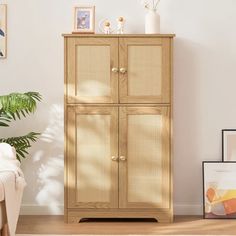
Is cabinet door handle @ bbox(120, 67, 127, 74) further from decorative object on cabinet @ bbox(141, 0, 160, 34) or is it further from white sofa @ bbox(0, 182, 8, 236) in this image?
white sofa @ bbox(0, 182, 8, 236)

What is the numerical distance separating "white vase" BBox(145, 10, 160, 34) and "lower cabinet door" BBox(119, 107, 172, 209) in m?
0.67

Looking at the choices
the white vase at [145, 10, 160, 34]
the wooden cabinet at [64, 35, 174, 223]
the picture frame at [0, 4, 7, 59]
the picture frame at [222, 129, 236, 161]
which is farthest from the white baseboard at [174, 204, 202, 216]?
the picture frame at [0, 4, 7, 59]

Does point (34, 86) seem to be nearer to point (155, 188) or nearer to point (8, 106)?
point (8, 106)

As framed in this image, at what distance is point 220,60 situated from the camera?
5.05 metres

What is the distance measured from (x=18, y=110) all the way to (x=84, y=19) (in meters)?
0.99

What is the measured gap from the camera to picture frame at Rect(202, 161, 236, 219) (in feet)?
16.0

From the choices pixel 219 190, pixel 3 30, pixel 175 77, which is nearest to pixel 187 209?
pixel 219 190

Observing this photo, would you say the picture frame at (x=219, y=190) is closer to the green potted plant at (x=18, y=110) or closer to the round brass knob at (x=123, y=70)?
the round brass knob at (x=123, y=70)

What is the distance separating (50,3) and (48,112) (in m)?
0.97

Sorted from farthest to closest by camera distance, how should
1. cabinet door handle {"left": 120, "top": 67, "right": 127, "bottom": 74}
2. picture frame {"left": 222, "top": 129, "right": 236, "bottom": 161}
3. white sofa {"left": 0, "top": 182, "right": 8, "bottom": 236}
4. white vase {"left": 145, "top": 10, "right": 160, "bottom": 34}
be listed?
picture frame {"left": 222, "top": 129, "right": 236, "bottom": 161}
white vase {"left": 145, "top": 10, "right": 160, "bottom": 34}
cabinet door handle {"left": 120, "top": 67, "right": 127, "bottom": 74}
white sofa {"left": 0, "top": 182, "right": 8, "bottom": 236}

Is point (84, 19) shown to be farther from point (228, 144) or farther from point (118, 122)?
point (228, 144)

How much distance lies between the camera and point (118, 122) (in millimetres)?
4688

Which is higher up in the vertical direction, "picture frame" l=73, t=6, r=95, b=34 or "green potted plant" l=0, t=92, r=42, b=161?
"picture frame" l=73, t=6, r=95, b=34

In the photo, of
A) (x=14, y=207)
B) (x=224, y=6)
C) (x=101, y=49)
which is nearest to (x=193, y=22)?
(x=224, y=6)
